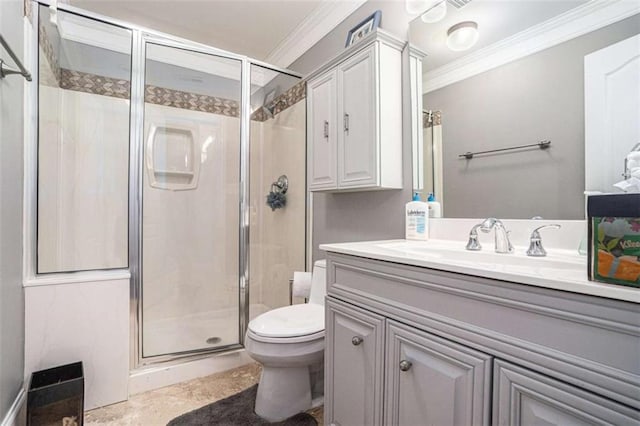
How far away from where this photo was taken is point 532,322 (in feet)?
2.02

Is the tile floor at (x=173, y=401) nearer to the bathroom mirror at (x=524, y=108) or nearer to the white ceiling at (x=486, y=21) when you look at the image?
the bathroom mirror at (x=524, y=108)

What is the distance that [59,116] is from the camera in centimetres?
185

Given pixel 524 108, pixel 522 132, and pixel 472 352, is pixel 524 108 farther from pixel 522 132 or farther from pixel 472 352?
pixel 472 352

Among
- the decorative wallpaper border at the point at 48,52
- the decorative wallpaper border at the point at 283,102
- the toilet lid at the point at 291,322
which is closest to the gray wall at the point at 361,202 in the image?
the decorative wallpaper border at the point at 283,102

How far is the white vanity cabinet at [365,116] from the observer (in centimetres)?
145

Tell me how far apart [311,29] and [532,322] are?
7.69ft

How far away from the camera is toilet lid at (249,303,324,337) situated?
4.51ft

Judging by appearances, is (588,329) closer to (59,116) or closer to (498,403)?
(498,403)

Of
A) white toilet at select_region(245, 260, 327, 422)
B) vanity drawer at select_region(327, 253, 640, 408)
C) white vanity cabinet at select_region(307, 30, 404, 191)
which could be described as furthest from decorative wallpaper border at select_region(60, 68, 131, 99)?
vanity drawer at select_region(327, 253, 640, 408)

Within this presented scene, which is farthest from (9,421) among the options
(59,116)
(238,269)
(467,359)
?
(467,359)

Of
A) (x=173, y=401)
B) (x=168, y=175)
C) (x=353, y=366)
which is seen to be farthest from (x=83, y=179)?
(x=353, y=366)

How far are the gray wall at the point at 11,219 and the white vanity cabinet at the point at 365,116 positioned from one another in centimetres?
A: 143

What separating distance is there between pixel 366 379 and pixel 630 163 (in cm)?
102

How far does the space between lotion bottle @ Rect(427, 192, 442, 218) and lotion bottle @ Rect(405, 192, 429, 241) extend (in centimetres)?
4
